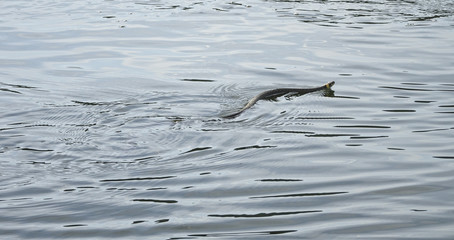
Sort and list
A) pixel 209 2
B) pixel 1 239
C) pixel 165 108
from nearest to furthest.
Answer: pixel 1 239
pixel 165 108
pixel 209 2

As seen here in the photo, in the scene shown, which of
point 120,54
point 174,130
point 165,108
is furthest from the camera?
point 120,54

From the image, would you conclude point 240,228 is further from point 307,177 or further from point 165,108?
point 165,108

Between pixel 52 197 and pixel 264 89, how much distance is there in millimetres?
Answer: 4239

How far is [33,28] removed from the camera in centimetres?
1283

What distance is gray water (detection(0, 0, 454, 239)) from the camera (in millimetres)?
4910

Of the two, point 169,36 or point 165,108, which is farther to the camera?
point 169,36

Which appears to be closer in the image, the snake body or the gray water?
the gray water

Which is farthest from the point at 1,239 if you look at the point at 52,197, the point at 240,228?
the point at 240,228

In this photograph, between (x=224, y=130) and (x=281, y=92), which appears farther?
(x=281, y=92)

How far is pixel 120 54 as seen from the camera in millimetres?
10930

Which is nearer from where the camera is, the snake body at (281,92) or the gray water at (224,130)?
the gray water at (224,130)

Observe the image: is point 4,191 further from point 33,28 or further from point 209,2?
point 209,2

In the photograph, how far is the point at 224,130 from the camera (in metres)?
7.06

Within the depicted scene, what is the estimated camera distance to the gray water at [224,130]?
491 cm
